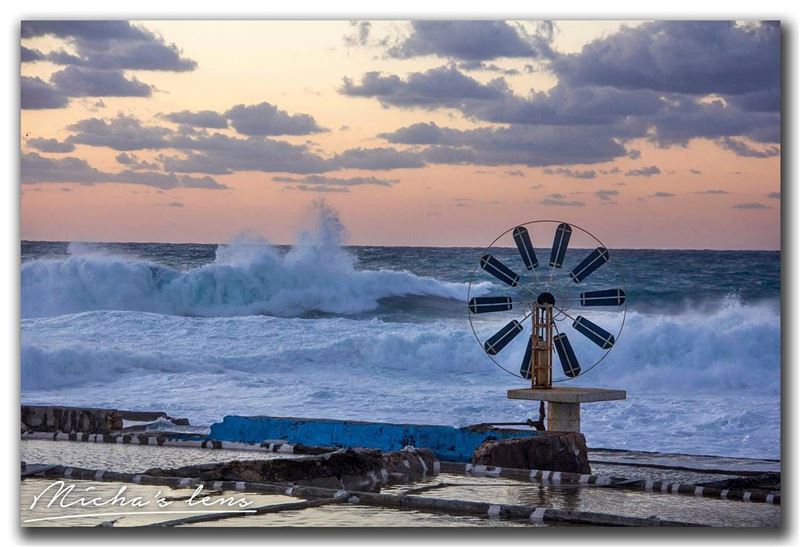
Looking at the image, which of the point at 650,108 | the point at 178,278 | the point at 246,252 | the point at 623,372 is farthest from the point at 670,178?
the point at 178,278

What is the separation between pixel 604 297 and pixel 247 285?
16749mm

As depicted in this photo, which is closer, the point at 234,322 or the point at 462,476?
the point at 462,476

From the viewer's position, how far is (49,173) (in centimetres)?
1155

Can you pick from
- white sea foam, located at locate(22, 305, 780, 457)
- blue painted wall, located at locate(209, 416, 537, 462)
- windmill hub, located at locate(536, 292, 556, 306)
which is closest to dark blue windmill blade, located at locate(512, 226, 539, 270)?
windmill hub, located at locate(536, 292, 556, 306)

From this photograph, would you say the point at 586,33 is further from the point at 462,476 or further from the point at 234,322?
the point at 234,322

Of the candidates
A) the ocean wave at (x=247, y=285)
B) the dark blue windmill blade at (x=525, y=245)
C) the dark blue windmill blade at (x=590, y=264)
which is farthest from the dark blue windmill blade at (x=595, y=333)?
the ocean wave at (x=247, y=285)

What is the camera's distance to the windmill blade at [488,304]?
34.0 feet

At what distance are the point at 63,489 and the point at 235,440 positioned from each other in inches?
109

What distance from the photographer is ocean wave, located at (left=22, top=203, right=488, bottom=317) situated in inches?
963

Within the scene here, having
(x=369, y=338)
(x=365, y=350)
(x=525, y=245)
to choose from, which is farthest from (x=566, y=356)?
(x=369, y=338)

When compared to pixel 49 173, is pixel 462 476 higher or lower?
lower

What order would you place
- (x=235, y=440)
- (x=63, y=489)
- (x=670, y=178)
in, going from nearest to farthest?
1. (x=63, y=489)
2. (x=235, y=440)
3. (x=670, y=178)

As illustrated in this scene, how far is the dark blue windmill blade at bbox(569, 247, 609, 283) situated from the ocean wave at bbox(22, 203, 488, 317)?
1332cm

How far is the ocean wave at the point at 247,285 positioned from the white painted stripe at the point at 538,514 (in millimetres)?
16267
